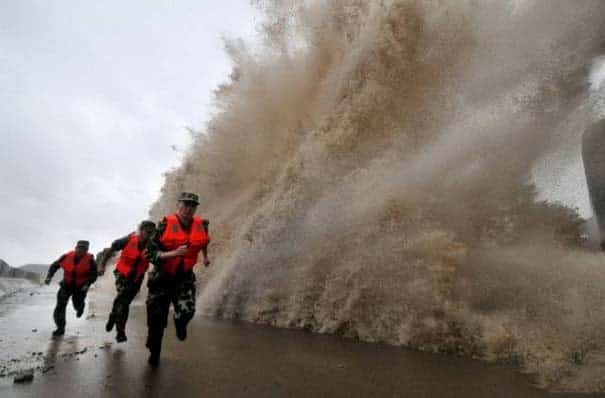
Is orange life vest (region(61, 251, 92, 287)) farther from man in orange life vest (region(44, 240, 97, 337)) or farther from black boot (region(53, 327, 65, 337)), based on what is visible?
black boot (region(53, 327, 65, 337))

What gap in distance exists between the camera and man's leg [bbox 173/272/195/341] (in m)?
5.48

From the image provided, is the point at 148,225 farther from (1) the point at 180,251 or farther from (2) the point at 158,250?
(1) the point at 180,251

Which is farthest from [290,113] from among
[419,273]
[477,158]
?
[419,273]

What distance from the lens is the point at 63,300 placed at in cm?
795

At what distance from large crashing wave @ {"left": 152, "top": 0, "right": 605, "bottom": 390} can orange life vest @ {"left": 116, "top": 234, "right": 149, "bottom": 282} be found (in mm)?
2970

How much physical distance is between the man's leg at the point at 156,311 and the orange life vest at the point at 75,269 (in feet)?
11.1

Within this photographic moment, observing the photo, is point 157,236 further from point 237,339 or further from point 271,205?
point 271,205

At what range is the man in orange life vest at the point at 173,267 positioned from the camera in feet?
17.3

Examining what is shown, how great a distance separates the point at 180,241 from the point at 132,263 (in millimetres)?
2041

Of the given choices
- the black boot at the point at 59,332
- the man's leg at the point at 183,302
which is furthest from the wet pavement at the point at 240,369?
the man's leg at the point at 183,302

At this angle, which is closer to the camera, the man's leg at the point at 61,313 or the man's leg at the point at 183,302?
the man's leg at the point at 183,302

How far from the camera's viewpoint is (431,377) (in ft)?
16.4

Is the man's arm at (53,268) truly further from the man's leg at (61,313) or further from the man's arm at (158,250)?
the man's arm at (158,250)

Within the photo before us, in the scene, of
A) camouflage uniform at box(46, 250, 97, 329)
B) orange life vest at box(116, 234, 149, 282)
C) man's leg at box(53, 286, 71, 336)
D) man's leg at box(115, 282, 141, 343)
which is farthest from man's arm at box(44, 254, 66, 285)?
man's leg at box(115, 282, 141, 343)
